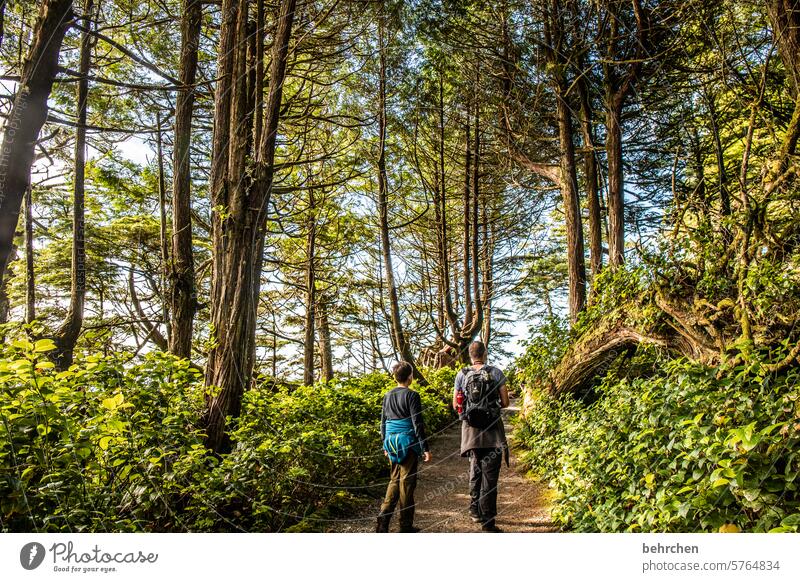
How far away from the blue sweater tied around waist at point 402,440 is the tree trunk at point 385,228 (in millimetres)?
551

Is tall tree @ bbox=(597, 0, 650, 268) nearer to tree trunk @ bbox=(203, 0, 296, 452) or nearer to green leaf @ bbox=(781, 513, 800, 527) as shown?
tree trunk @ bbox=(203, 0, 296, 452)

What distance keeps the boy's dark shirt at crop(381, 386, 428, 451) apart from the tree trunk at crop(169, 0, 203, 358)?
265 centimetres

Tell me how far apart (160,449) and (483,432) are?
2307 millimetres

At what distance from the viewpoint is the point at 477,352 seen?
3.37 metres

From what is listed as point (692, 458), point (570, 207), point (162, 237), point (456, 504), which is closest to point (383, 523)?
point (456, 504)

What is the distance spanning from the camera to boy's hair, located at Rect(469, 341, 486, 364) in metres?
3.35

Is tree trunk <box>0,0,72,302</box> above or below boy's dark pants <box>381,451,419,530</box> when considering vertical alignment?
above

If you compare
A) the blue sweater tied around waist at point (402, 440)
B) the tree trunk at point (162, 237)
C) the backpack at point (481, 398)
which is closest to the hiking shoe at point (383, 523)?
the blue sweater tied around waist at point (402, 440)

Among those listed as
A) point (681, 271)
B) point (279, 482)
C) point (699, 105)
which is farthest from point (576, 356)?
point (279, 482)

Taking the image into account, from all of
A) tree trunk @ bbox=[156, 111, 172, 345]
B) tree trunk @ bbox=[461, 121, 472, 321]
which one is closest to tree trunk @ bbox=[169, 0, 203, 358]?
tree trunk @ bbox=[156, 111, 172, 345]

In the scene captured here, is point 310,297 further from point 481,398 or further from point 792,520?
point 792,520

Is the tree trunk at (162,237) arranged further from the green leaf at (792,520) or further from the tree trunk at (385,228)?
the green leaf at (792,520)

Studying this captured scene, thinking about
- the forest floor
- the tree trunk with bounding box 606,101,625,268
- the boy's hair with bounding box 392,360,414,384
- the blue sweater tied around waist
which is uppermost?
the tree trunk with bounding box 606,101,625,268

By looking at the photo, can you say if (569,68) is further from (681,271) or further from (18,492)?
(18,492)
